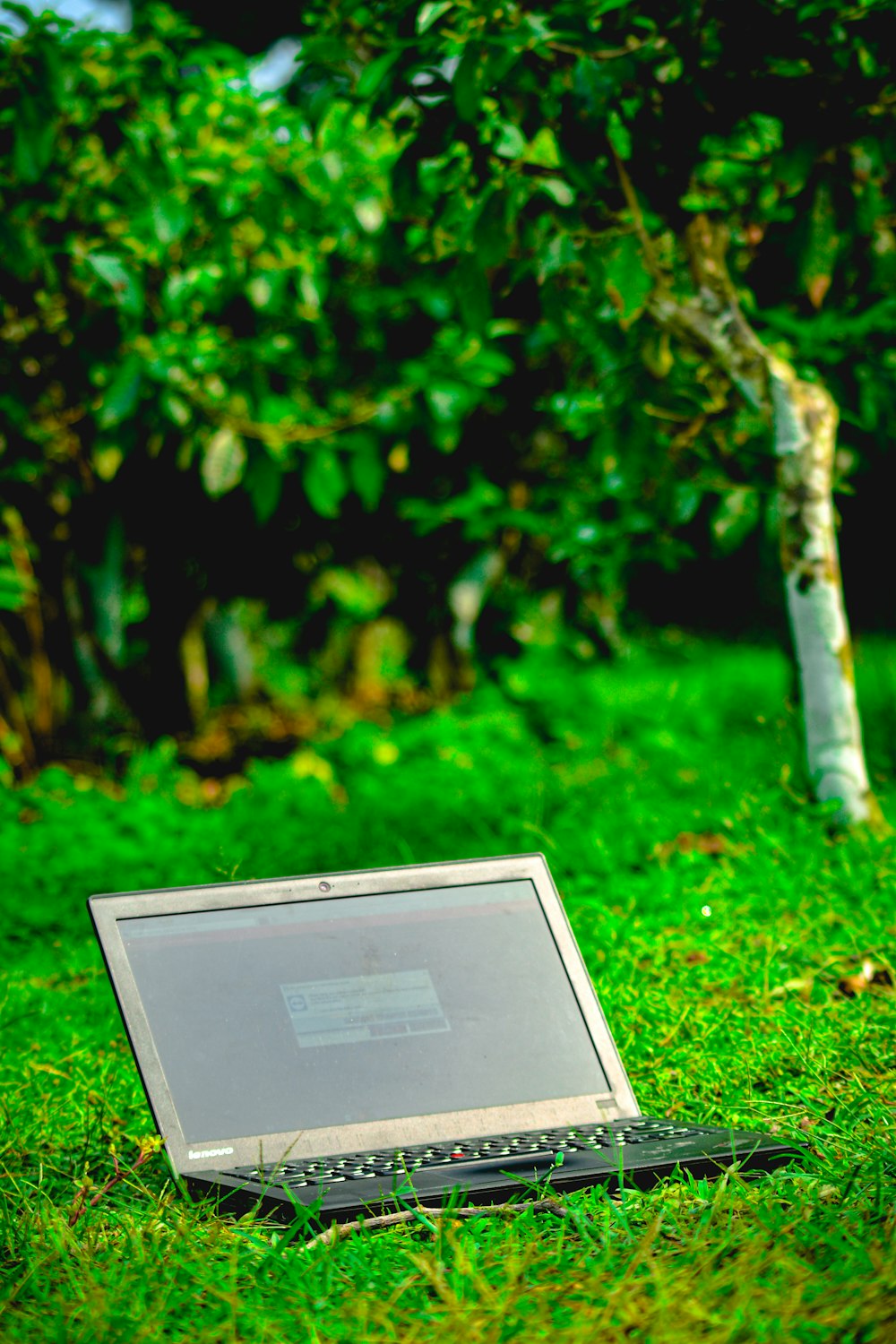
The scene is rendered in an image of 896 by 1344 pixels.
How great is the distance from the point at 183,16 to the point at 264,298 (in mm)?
892

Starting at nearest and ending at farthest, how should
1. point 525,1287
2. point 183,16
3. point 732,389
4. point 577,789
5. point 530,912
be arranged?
point 525,1287
point 530,912
point 732,389
point 577,789
point 183,16

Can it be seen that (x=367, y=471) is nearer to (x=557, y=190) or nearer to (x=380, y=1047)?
(x=557, y=190)

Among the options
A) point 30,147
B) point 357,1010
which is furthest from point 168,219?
point 357,1010

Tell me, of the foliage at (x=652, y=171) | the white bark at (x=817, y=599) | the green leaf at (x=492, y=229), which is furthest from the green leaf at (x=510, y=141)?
the white bark at (x=817, y=599)

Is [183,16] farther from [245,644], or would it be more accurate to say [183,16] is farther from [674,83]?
[245,644]

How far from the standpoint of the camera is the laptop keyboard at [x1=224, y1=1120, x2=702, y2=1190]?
5.14 ft

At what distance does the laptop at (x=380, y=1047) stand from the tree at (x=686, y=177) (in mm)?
1361

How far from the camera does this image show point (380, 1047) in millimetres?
1764

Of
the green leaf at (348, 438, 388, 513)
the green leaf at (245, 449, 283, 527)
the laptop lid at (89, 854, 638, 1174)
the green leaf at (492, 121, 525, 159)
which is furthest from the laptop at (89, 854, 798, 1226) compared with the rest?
the green leaf at (348, 438, 388, 513)

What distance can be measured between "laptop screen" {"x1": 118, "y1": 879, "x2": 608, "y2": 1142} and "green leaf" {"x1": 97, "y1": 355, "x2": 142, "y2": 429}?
2303 millimetres

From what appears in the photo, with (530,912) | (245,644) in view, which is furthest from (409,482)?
(530,912)

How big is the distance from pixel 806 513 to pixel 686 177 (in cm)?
82

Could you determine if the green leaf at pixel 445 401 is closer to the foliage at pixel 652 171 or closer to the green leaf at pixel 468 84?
the foliage at pixel 652 171

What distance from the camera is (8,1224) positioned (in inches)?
61.2
